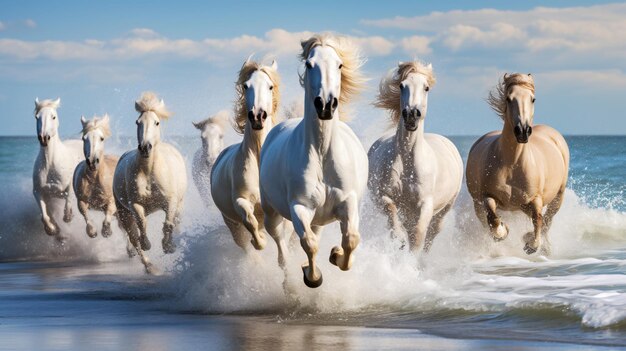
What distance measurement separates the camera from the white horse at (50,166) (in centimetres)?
1709

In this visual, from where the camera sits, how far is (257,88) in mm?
9414

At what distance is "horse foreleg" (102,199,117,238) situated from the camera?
50.7 ft

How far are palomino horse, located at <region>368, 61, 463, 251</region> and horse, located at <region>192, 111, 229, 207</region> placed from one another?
5086 millimetres

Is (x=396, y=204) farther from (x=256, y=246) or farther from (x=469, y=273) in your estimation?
(x=256, y=246)

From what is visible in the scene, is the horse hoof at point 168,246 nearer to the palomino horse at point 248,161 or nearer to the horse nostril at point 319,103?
the palomino horse at point 248,161

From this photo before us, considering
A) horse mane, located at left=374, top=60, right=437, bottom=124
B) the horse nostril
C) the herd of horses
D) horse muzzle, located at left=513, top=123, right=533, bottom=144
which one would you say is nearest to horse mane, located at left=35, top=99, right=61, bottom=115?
the herd of horses

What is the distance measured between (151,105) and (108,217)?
3.20 metres

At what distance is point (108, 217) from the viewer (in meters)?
15.7

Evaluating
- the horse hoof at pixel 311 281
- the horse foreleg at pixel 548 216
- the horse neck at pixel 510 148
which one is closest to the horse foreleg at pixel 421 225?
the horse neck at pixel 510 148

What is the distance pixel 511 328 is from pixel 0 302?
4.43 m

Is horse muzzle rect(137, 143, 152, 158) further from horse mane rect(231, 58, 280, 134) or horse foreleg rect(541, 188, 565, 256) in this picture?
A: horse foreleg rect(541, 188, 565, 256)

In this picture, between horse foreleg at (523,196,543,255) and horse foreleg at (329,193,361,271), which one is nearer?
horse foreleg at (329,193,361,271)

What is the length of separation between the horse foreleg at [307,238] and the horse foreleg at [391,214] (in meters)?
2.29

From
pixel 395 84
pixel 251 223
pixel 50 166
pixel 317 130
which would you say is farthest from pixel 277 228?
pixel 50 166
